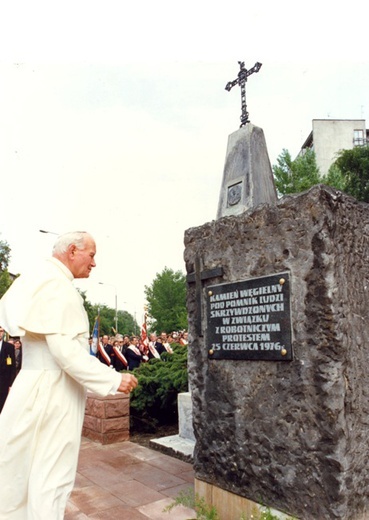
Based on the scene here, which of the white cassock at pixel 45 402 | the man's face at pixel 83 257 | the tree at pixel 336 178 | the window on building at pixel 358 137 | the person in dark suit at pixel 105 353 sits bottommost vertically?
the person in dark suit at pixel 105 353

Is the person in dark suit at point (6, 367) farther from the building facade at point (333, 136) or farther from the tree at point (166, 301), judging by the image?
the tree at point (166, 301)

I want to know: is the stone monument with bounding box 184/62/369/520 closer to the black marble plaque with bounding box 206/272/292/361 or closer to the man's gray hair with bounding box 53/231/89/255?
the black marble plaque with bounding box 206/272/292/361

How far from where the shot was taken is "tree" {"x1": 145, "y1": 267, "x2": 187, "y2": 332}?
49.2 metres

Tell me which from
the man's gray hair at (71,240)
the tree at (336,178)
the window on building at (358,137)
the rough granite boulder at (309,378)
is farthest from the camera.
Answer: the window on building at (358,137)

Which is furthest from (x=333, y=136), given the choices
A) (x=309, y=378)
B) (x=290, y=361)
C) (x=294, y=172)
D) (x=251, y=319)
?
(x=309, y=378)

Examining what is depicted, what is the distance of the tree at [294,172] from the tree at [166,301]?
20574 mm

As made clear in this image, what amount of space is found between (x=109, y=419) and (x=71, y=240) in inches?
153

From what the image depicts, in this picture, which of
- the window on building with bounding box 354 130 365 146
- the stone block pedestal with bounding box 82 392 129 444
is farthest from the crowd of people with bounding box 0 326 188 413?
the window on building with bounding box 354 130 365 146

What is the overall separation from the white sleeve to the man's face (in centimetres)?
46

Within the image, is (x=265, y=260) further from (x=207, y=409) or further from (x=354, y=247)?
(x=207, y=409)

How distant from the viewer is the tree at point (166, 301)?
4919 cm

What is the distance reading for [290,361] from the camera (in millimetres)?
3006

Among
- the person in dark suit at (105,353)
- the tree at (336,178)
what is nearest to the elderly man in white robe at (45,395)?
the person in dark suit at (105,353)

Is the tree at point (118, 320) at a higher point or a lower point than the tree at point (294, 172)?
lower
